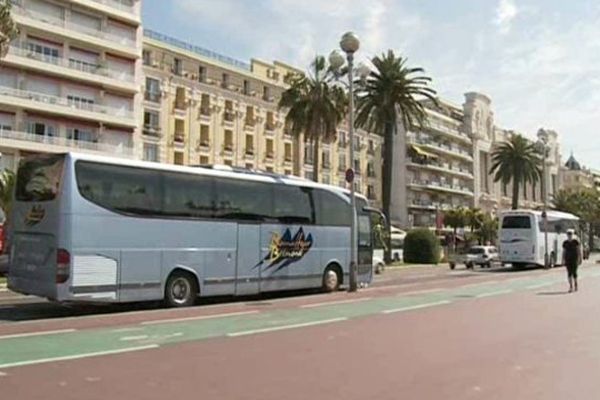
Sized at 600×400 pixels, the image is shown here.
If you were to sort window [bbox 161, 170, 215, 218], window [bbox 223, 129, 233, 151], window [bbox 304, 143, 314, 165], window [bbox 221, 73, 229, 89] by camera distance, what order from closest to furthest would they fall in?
1. window [bbox 161, 170, 215, 218]
2. window [bbox 221, 73, 229, 89]
3. window [bbox 223, 129, 233, 151]
4. window [bbox 304, 143, 314, 165]

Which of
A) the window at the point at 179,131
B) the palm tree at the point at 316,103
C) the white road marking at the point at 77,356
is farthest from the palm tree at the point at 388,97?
the white road marking at the point at 77,356

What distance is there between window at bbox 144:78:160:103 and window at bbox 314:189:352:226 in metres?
42.1

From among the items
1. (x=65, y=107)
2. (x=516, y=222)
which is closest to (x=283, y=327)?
(x=516, y=222)

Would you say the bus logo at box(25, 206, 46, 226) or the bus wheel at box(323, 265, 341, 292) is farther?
the bus wheel at box(323, 265, 341, 292)

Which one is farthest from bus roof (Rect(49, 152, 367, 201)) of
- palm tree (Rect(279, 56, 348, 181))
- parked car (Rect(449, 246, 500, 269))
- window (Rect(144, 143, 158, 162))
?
window (Rect(144, 143, 158, 162))

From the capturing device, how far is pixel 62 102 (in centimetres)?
5422

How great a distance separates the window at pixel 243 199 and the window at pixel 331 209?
2.23 meters

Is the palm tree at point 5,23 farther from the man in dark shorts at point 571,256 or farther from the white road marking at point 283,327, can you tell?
the man in dark shorts at point 571,256

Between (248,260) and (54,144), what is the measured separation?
38.0m

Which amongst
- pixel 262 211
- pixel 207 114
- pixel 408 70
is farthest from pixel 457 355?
pixel 207 114

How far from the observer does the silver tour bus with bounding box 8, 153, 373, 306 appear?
15.4 m

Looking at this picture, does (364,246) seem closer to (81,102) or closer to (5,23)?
(5,23)

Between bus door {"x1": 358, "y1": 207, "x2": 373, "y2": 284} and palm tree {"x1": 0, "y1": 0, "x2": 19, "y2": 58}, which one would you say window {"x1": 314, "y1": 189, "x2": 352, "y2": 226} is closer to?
bus door {"x1": 358, "y1": 207, "x2": 373, "y2": 284}

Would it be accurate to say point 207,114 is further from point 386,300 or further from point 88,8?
point 386,300
